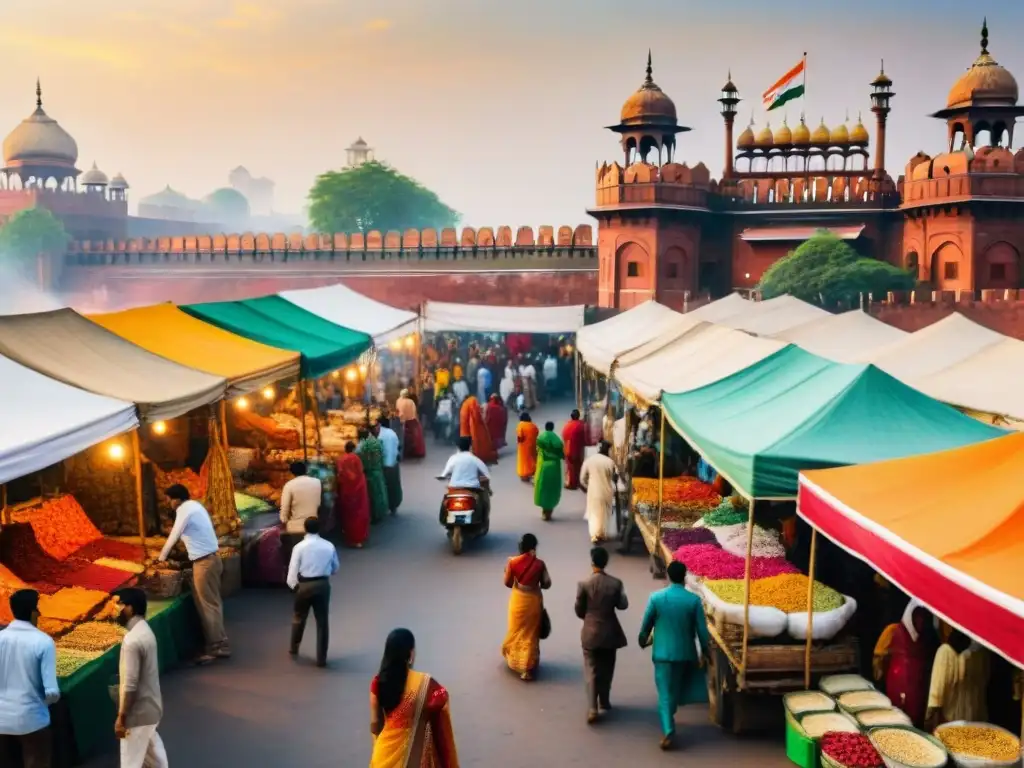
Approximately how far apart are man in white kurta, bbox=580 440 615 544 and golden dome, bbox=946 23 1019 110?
24.4 m

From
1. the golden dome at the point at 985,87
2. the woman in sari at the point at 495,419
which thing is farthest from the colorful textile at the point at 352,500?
the golden dome at the point at 985,87

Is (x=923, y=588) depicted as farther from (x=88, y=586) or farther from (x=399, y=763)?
(x=88, y=586)

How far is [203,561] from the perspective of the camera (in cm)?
689

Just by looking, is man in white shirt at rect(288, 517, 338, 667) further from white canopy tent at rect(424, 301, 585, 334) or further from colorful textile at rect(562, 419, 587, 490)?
white canopy tent at rect(424, 301, 585, 334)

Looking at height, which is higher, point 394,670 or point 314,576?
point 394,670

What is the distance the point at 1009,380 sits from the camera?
33.0 ft

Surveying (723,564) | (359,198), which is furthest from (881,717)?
(359,198)

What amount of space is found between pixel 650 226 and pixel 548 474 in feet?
62.8

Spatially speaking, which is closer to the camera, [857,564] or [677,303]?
[857,564]

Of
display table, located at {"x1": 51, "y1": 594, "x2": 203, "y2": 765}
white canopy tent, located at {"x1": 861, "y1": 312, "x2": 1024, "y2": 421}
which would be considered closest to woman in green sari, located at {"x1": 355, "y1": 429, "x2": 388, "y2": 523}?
display table, located at {"x1": 51, "y1": 594, "x2": 203, "y2": 765}

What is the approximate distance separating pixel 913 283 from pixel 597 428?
15.6 metres

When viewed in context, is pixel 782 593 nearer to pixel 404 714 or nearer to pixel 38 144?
pixel 404 714

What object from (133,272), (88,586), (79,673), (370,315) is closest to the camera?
(79,673)

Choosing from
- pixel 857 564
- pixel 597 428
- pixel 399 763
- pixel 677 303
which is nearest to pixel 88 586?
pixel 399 763
